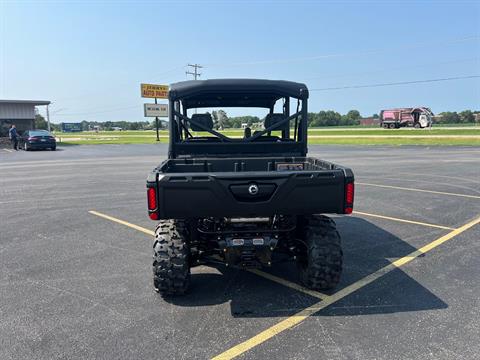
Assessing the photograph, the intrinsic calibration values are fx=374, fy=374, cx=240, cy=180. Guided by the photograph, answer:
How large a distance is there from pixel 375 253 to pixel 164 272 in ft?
9.95

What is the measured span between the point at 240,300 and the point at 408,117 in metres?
60.7

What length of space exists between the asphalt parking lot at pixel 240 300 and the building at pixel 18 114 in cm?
3378

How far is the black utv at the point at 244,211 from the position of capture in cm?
349

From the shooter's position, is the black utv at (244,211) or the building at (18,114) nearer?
the black utv at (244,211)

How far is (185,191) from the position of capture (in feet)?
11.4

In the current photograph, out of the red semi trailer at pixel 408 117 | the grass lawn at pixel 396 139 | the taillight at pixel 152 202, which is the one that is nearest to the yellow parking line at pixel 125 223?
the taillight at pixel 152 202

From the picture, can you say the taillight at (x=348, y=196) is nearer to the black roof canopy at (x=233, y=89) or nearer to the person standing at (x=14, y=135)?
the black roof canopy at (x=233, y=89)

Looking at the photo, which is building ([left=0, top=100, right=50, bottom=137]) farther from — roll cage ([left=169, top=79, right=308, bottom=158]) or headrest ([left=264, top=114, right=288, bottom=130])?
headrest ([left=264, top=114, right=288, bottom=130])

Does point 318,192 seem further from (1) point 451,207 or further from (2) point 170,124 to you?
(1) point 451,207

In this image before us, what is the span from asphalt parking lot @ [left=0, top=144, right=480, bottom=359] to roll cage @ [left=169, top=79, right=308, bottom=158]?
1616 mm

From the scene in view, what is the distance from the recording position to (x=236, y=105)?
5.67 m

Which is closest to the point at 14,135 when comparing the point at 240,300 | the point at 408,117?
the point at 240,300

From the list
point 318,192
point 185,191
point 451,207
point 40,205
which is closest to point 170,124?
point 185,191

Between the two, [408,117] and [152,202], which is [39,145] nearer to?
[152,202]
